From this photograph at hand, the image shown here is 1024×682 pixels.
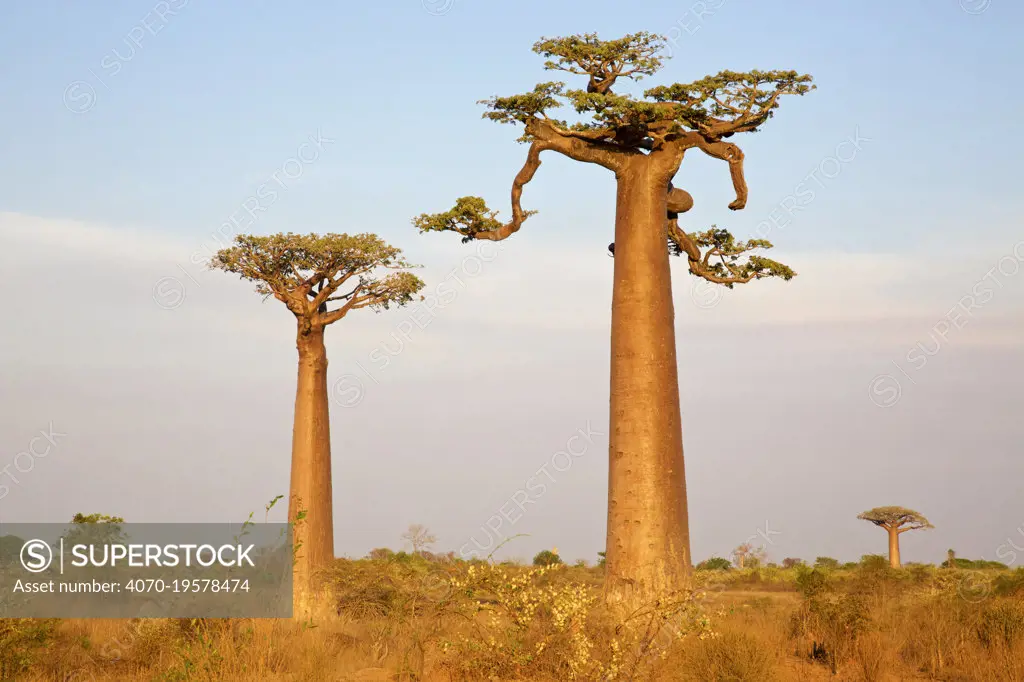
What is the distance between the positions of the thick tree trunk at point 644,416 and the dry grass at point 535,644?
23.5 inches

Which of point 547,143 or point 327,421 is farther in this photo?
point 327,421

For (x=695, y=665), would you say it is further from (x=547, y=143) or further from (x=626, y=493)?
(x=547, y=143)

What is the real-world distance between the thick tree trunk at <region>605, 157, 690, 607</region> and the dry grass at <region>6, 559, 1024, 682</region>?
597 mm

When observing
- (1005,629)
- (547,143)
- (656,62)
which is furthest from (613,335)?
(1005,629)

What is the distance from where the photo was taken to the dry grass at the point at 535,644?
8.86 meters

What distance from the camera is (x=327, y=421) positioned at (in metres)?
19.5

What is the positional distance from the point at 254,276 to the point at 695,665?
1317cm

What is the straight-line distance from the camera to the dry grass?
29.1 ft

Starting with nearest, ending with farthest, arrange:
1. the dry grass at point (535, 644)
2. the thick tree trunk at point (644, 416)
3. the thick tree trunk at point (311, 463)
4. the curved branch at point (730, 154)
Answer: the dry grass at point (535, 644), the thick tree trunk at point (644, 416), the curved branch at point (730, 154), the thick tree trunk at point (311, 463)

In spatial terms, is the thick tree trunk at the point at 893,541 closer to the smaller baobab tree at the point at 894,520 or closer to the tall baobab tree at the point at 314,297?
the smaller baobab tree at the point at 894,520

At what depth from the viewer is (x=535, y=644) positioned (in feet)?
29.6

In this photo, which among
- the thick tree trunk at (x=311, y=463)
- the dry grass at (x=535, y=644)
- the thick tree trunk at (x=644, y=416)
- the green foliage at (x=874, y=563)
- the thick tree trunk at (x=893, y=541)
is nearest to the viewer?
the dry grass at (x=535, y=644)

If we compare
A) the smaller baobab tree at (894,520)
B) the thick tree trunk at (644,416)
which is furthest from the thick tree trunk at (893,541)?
the thick tree trunk at (644,416)

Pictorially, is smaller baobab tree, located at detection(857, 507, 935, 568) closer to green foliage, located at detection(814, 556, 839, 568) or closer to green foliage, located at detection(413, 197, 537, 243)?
green foliage, located at detection(814, 556, 839, 568)
